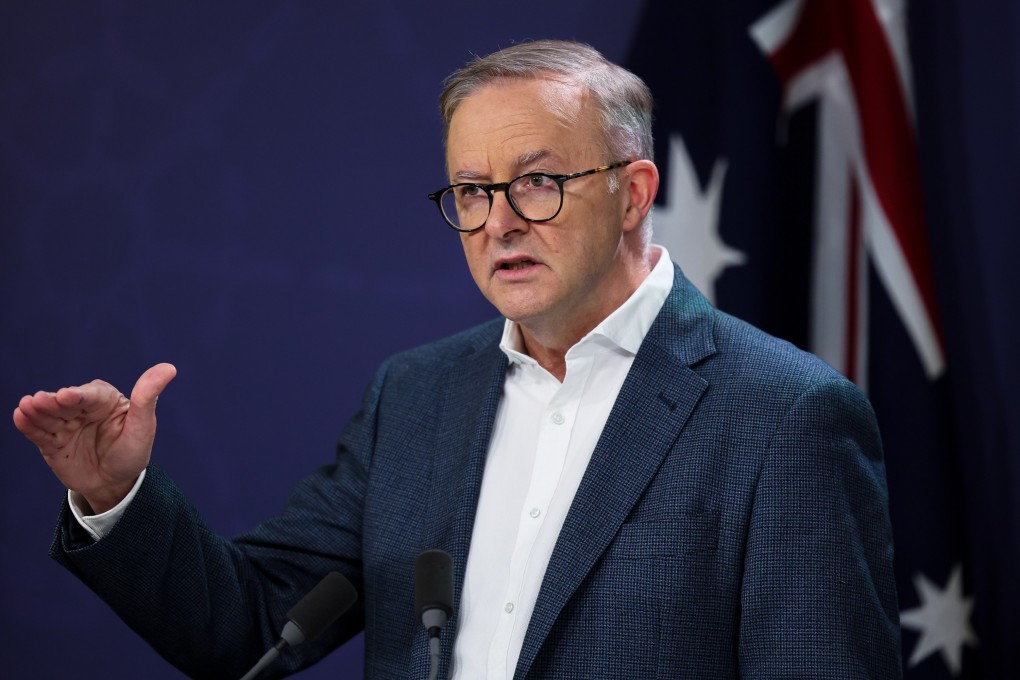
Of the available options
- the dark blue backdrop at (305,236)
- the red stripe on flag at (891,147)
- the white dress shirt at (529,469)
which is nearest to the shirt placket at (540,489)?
the white dress shirt at (529,469)

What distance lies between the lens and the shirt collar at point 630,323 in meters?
1.80

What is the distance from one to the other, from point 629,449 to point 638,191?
1.43ft

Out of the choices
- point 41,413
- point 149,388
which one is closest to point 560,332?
point 149,388

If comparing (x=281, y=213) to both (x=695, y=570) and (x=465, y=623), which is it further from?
(x=695, y=570)

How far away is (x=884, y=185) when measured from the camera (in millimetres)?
2535

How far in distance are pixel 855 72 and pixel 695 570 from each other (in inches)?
56.4

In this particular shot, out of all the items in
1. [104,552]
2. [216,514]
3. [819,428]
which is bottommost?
[216,514]

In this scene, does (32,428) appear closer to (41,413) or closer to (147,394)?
(41,413)

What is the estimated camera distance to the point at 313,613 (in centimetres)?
150

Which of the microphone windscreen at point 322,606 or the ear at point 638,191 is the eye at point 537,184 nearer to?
the ear at point 638,191

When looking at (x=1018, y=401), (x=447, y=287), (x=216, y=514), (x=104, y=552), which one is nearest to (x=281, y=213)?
(x=447, y=287)

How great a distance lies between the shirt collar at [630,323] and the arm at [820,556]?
0.29 metres

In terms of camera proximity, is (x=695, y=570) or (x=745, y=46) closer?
(x=695, y=570)

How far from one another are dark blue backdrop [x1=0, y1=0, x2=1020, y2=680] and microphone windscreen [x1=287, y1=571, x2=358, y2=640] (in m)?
1.05
